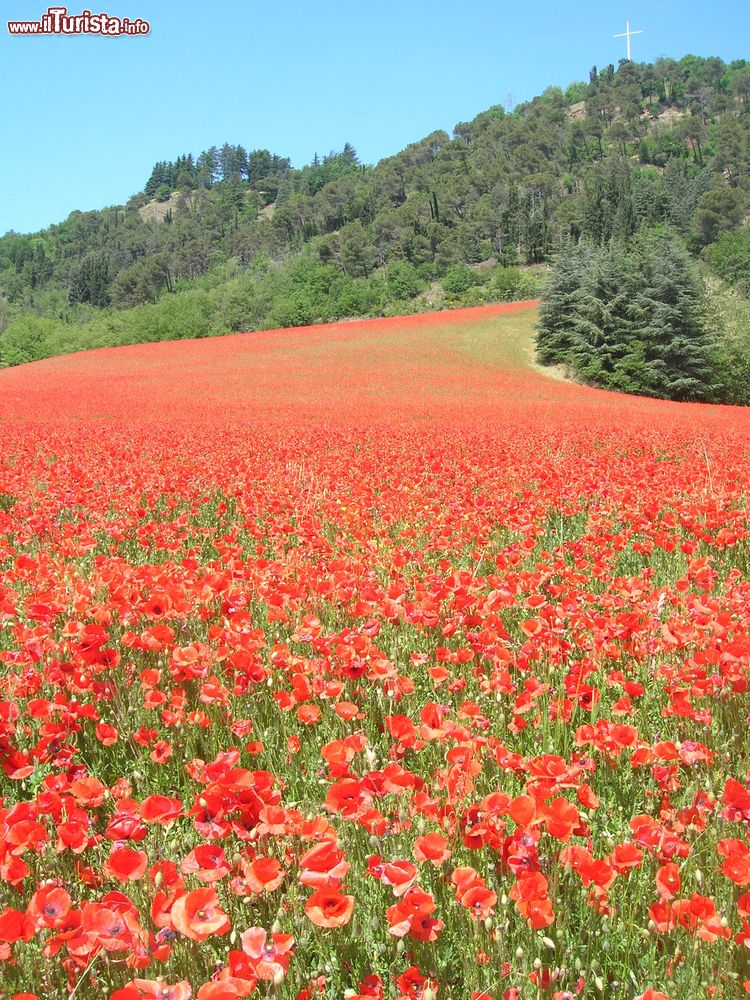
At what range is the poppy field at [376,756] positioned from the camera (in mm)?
1724

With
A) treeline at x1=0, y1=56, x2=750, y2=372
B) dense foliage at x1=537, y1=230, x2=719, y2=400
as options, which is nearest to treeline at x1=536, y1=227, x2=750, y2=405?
dense foliage at x1=537, y1=230, x2=719, y2=400

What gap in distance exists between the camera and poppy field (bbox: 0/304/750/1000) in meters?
1.72

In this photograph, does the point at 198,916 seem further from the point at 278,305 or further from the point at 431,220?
the point at 431,220

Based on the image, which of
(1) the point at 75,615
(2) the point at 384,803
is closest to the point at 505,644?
(2) the point at 384,803

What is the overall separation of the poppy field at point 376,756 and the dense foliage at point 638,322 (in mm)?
35928

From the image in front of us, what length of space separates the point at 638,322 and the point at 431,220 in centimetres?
10442

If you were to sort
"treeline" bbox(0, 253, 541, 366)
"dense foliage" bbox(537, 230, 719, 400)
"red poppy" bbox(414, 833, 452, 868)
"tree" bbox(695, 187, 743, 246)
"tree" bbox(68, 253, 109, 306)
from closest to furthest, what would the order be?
"red poppy" bbox(414, 833, 452, 868), "dense foliage" bbox(537, 230, 719, 400), "treeline" bbox(0, 253, 541, 366), "tree" bbox(695, 187, 743, 246), "tree" bbox(68, 253, 109, 306)

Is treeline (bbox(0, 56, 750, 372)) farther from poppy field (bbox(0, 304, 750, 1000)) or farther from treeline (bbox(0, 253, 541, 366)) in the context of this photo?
poppy field (bbox(0, 304, 750, 1000))

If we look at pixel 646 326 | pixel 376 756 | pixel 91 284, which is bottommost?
pixel 376 756

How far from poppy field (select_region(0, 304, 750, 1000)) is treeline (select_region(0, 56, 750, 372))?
297 feet

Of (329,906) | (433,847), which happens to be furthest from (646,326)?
(329,906)

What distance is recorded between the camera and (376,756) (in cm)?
276

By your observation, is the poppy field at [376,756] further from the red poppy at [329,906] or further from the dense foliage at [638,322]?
the dense foliage at [638,322]

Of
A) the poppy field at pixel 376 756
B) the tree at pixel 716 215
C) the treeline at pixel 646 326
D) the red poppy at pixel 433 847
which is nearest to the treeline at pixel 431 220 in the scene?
the tree at pixel 716 215
